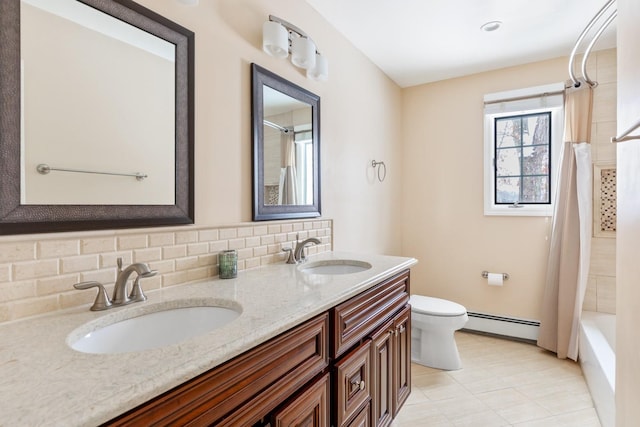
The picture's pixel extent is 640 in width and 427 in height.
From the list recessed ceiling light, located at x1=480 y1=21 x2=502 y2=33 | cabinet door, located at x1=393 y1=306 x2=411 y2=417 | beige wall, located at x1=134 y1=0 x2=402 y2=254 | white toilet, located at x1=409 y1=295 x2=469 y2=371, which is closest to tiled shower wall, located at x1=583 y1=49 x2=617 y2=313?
recessed ceiling light, located at x1=480 y1=21 x2=502 y2=33

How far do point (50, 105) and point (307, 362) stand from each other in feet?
3.53

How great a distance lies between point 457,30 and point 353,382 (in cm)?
233

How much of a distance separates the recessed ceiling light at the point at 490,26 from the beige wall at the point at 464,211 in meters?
0.77

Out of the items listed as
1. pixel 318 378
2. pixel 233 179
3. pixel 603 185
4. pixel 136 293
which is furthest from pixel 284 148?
pixel 603 185

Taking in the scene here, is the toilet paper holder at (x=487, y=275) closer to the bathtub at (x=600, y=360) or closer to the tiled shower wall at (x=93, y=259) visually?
the bathtub at (x=600, y=360)

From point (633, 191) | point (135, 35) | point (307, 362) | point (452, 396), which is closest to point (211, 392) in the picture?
point (307, 362)

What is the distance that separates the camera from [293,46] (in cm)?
171

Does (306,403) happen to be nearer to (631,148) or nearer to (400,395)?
(400,395)

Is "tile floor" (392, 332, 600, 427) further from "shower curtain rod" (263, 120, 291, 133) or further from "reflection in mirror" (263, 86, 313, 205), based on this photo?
"shower curtain rod" (263, 120, 291, 133)

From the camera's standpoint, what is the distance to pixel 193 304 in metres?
1.06

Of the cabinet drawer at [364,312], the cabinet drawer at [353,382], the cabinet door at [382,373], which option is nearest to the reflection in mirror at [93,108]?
the cabinet drawer at [364,312]

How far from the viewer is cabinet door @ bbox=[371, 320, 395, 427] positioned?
1.41 metres

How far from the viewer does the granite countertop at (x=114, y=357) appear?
50cm

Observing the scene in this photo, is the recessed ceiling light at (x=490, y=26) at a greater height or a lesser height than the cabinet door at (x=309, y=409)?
greater
